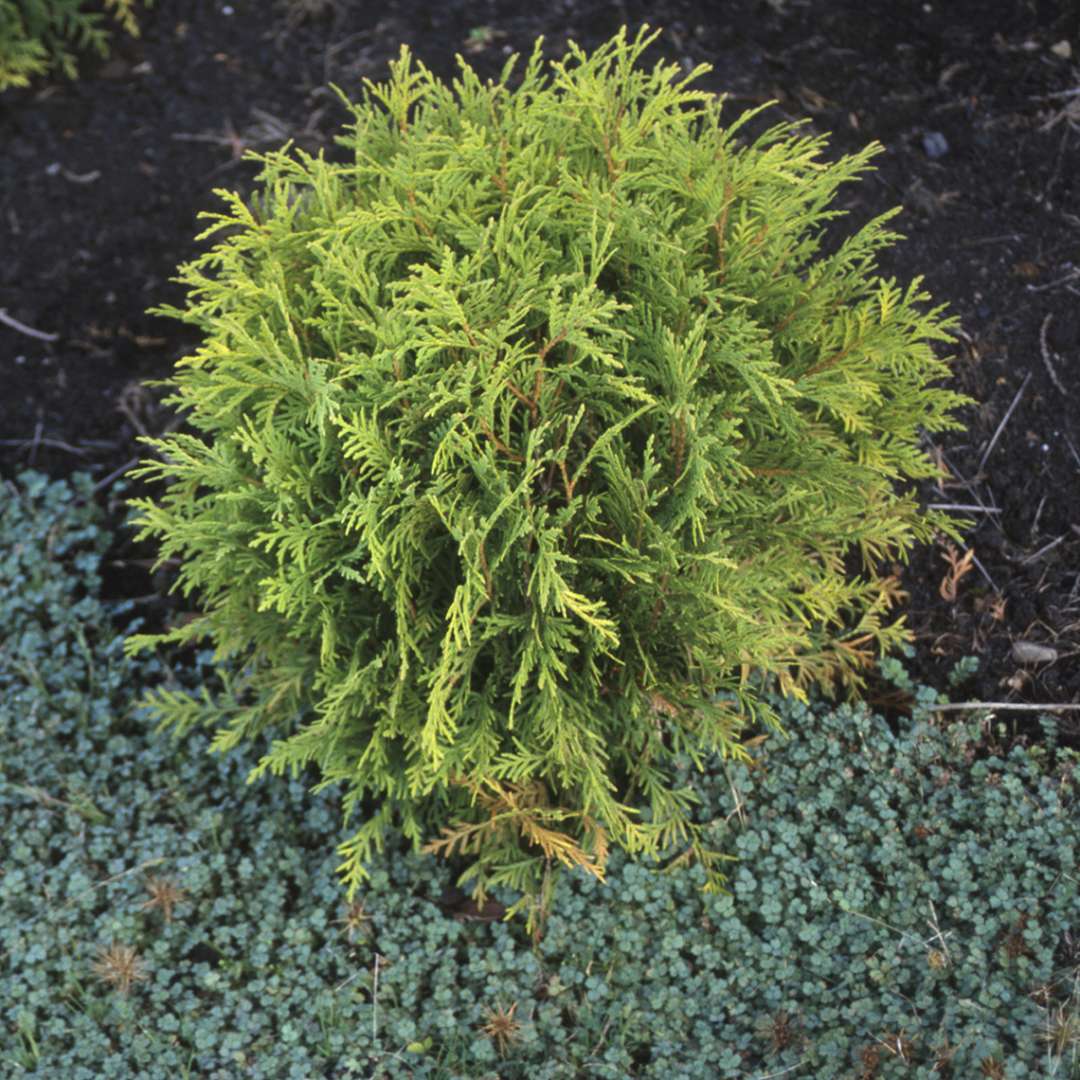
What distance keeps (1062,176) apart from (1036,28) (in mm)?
832

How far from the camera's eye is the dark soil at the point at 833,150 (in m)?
4.13

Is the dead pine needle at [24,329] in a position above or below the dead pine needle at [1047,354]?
below

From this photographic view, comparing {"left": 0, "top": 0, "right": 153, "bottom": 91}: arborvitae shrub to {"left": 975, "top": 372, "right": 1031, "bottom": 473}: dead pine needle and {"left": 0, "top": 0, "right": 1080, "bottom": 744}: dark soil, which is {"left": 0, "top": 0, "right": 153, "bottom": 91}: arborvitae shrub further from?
{"left": 975, "top": 372, "right": 1031, "bottom": 473}: dead pine needle

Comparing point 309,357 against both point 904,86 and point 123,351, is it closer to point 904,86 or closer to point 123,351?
point 123,351

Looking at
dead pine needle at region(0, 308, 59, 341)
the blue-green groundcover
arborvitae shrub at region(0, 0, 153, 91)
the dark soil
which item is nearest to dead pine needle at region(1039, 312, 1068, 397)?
the dark soil

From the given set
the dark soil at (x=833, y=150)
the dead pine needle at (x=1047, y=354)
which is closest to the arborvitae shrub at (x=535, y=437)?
the dark soil at (x=833, y=150)

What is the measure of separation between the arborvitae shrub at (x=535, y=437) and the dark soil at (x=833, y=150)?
816 millimetres

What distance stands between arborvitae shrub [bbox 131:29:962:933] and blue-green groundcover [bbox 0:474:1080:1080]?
0.24 metres

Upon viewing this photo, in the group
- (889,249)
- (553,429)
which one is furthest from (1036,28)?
(553,429)

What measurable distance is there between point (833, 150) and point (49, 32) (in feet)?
12.7

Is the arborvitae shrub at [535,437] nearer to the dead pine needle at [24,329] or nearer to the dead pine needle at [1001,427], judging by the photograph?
the dead pine needle at [1001,427]

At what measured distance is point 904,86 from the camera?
5008mm

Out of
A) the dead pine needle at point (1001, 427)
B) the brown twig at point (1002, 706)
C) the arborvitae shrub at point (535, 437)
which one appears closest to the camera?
the arborvitae shrub at point (535, 437)

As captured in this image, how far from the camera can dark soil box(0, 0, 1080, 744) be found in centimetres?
413
